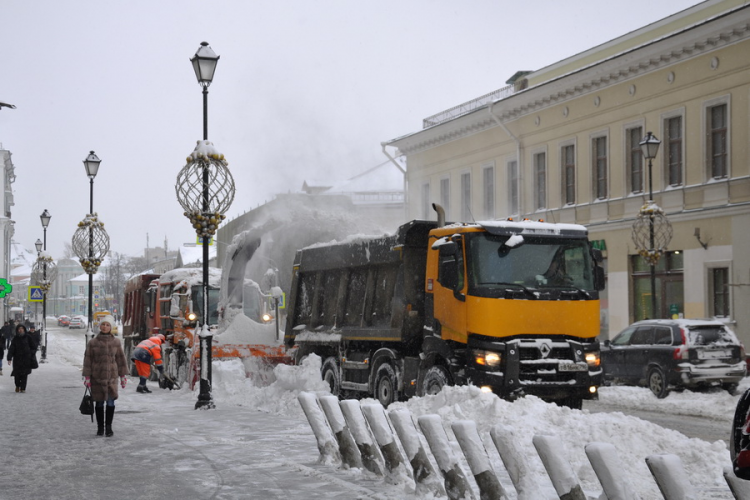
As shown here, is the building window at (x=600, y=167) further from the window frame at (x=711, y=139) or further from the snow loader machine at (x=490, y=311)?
the snow loader machine at (x=490, y=311)

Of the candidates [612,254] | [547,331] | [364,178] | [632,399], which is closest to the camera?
[547,331]

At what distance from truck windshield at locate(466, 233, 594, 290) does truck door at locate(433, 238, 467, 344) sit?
0.54 feet

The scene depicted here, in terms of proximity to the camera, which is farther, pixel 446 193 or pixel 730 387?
pixel 446 193

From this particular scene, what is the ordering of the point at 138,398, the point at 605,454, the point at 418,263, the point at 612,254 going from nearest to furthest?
the point at 605,454 → the point at 418,263 → the point at 138,398 → the point at 612,254

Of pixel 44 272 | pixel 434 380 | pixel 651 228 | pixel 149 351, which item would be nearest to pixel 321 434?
pixel 434 380

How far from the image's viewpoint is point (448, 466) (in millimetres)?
8539

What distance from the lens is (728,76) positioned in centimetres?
2834

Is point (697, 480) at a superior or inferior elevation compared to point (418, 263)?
inferior

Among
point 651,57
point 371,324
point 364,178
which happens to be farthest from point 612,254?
point 364,178

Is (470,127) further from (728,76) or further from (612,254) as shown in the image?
(728,76)

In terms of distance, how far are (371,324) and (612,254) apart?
17.5 metres

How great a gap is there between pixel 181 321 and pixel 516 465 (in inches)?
715

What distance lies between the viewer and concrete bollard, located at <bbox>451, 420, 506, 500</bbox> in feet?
26.1

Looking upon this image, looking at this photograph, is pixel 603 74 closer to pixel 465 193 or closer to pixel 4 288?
pixel 465 193
